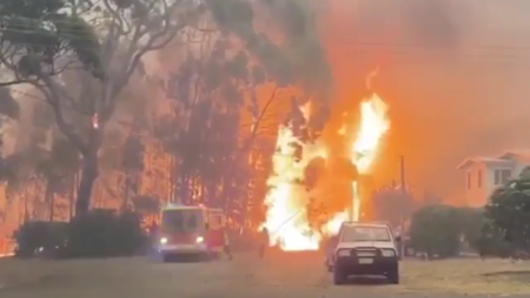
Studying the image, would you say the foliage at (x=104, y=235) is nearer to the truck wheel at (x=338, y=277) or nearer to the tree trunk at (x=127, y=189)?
the tree trunk at (x=127, y=189)

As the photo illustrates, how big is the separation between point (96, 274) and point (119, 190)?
38.7 metres

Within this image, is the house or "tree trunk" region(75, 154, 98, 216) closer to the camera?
"tree trunk" region(75, 154, 98, 216)

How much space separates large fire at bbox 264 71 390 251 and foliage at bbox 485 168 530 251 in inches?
1205

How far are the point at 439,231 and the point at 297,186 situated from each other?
2137 cm

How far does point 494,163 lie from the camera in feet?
223

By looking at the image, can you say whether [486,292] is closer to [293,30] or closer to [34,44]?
[34,44]

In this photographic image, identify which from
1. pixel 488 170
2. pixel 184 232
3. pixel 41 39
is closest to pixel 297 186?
pixel 488 170

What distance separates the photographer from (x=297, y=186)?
63125mm

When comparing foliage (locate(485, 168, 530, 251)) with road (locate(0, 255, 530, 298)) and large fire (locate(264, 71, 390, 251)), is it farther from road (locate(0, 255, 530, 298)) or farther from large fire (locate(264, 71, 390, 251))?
large fire (locate(264, 71, 390, 251))

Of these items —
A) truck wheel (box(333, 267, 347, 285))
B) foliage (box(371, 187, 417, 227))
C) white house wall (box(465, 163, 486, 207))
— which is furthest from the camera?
foliage (box(371, 187, 417, 227))

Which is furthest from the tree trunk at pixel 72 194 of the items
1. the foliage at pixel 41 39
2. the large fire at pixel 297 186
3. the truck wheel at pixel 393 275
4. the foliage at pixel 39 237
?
the truck wheel at pixel 393 275

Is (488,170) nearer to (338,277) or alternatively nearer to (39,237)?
(39,237)

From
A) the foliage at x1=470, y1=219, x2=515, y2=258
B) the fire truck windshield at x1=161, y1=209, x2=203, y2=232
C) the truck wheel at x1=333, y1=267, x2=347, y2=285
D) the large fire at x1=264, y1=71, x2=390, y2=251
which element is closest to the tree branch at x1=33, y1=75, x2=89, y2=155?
the fire truck windshield at x1=161, y1=209, x2=203, y2=232

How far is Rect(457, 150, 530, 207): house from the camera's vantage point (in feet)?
220
